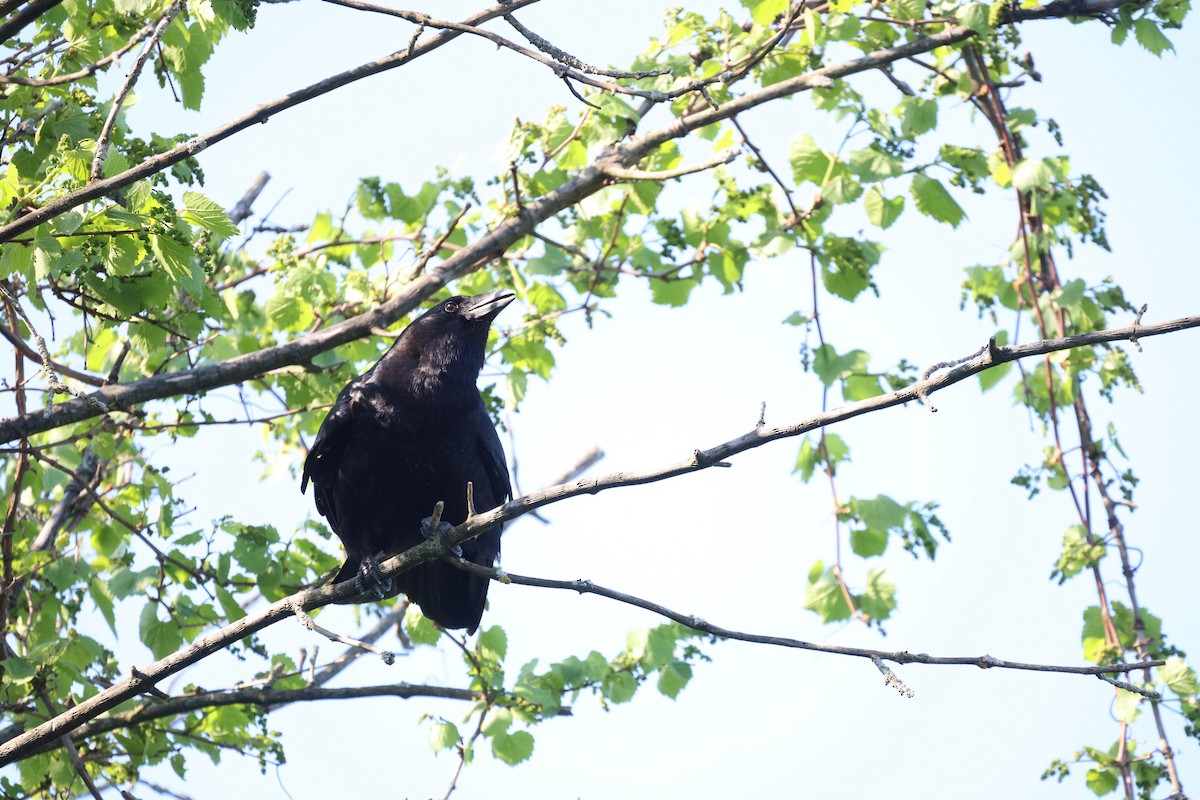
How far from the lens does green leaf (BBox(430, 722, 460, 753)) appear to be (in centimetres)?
534

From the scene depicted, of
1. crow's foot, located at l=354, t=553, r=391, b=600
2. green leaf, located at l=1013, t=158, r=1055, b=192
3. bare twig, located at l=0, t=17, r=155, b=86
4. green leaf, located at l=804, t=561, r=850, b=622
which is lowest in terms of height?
crow's foot, located at l=354, t=553, r=391, b=600

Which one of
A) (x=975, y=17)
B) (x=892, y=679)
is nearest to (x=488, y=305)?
(x=975, y=17)

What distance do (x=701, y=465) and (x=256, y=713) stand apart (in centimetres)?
332

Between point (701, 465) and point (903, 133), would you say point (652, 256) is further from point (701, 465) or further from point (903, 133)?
point (701, 465)

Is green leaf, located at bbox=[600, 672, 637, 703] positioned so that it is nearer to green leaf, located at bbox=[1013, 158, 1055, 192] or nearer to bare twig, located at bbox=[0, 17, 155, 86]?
green leaf, located at bbox=[1013, 158, 1055, 192]

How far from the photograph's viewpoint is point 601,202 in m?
6.06

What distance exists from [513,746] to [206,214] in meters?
2.94

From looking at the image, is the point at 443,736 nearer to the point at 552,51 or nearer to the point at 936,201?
the point at 552,51

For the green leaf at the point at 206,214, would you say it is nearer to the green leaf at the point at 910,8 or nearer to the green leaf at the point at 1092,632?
the green leaf at the point at 910,8

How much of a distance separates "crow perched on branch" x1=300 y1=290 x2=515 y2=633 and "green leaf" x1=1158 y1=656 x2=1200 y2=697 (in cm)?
298

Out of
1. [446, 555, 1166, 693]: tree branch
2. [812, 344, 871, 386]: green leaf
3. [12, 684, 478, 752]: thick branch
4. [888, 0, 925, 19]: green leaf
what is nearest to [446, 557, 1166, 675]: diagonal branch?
[446, 555, 1166, 693]: tree branch

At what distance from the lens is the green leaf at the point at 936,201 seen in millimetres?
5586

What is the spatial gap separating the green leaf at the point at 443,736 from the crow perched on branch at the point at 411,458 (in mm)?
574

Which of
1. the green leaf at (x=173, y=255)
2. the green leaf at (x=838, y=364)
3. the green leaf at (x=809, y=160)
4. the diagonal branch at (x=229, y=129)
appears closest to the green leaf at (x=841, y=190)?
the green leaf at (x=809, y=160)
